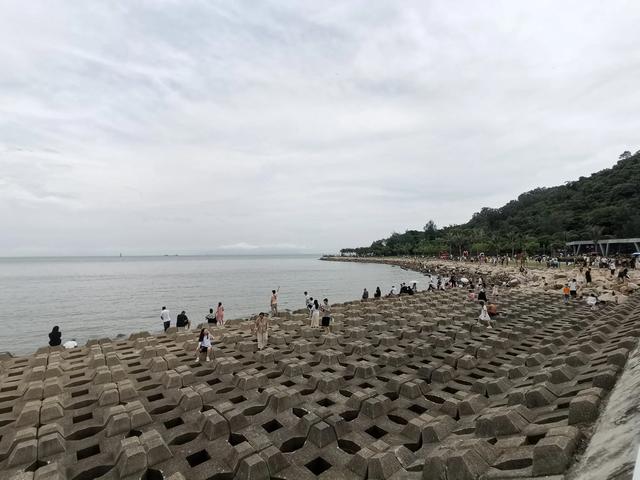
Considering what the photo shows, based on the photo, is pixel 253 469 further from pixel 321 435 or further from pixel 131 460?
pixel 131 460

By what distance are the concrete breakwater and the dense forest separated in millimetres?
74324

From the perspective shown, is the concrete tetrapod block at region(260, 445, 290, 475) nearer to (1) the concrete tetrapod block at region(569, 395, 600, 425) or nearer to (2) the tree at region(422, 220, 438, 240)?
(1) the concrete tetrapod block at region(569, 395, 600, 425)

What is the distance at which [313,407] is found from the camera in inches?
317

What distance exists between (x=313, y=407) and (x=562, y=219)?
354 ft

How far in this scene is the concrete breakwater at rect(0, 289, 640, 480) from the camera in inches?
218

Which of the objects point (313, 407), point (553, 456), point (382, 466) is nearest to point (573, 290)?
point (313, 407)

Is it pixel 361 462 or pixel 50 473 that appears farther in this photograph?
pixel 361 462

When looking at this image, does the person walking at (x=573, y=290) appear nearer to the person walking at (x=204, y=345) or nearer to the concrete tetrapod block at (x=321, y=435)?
the concrete tetrapod block at (x=321, y=435)

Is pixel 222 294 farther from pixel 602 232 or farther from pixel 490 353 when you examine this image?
pixel 602 232

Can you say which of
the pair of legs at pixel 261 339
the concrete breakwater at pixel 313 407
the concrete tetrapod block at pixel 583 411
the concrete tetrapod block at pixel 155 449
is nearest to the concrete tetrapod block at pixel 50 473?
the concrete breakwater at pixel 313 407

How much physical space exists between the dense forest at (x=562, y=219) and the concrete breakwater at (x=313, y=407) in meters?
74.3

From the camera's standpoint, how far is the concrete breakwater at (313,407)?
5.55 metres

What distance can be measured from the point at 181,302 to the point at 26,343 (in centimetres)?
1895

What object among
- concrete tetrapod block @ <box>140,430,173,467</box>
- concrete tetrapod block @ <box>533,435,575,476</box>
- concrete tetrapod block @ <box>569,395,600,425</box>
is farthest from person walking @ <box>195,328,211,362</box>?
concrete tetrapod block @ <box>569,395,600,425</box>
